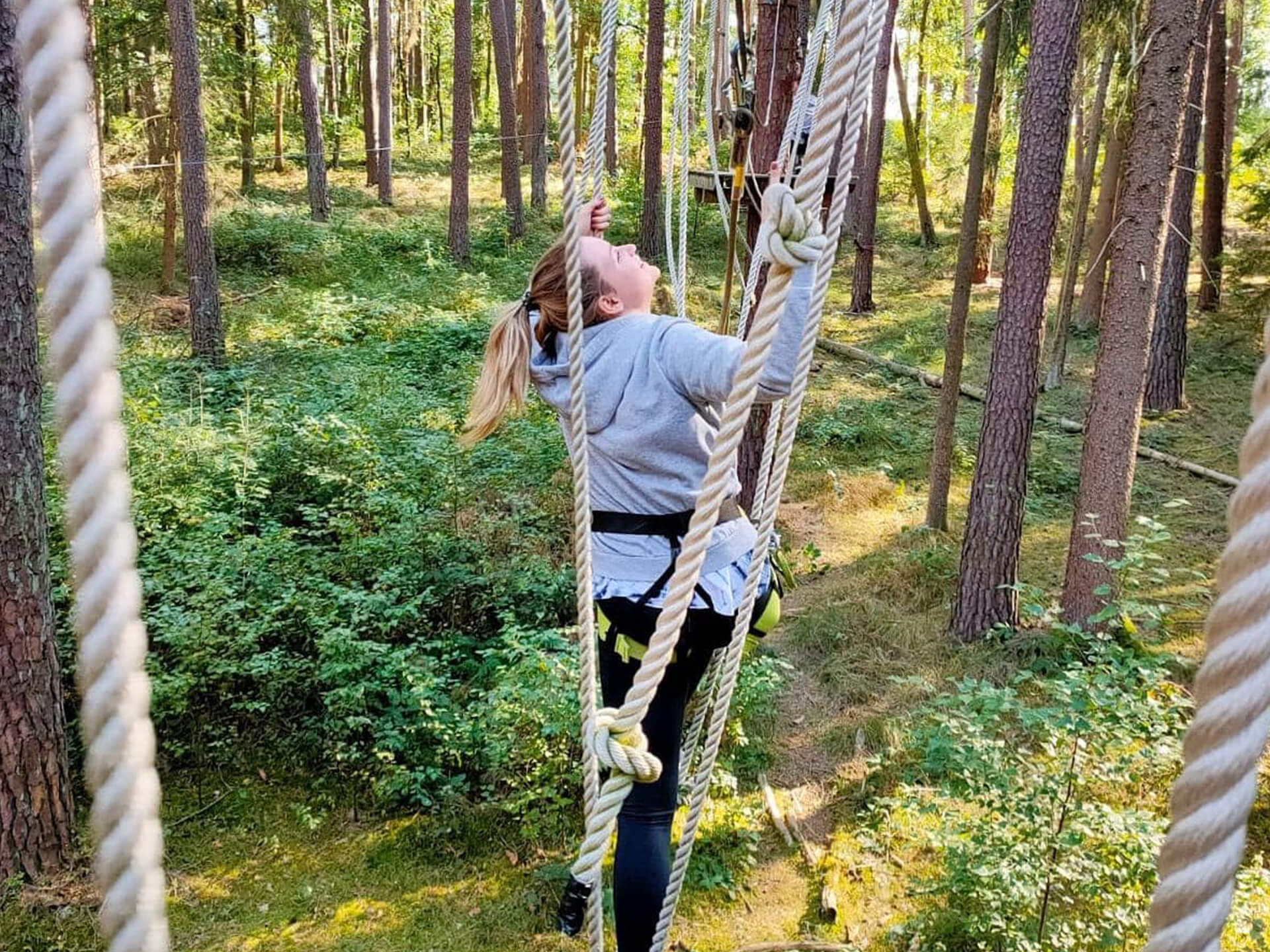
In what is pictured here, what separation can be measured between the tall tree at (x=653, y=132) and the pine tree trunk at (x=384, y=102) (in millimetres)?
4923

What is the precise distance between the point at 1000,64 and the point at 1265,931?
7.28 meters

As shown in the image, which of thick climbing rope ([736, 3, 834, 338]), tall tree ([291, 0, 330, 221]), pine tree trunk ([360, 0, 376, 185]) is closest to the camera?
thick climbing rope ([736, 3, 834, 338])

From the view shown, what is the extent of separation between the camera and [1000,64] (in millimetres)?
7613

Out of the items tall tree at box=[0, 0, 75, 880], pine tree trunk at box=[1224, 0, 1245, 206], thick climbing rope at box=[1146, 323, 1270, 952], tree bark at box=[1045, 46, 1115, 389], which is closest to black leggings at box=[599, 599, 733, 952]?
thick climbing rope at box=[1146, 323, 1270, 952]

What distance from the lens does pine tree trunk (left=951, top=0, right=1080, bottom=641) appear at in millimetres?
4871

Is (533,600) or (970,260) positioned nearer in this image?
(533,600)

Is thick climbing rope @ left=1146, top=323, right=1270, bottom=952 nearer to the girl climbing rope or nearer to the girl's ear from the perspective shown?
the girl climbing rope

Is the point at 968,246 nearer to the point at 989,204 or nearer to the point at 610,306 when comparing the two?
the point at 610,306

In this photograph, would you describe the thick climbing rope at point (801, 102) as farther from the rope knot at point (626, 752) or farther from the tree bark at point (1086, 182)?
the tree bark at point (1086, 182)

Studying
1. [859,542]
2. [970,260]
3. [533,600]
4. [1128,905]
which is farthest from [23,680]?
[970,260]

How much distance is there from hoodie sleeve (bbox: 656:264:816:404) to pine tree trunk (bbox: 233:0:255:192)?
10.8 m

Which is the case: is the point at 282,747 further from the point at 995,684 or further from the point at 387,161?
the point at 387,161

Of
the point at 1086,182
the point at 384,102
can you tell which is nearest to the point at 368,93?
the point at 384,102

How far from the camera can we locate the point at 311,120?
1331 centimetres
